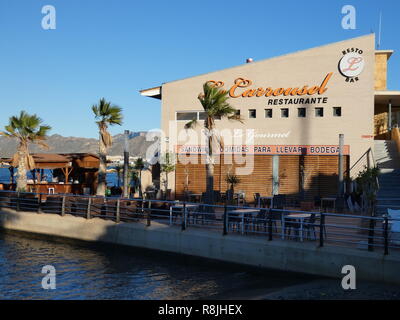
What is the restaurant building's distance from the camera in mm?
24406

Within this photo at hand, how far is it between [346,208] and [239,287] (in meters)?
11.1

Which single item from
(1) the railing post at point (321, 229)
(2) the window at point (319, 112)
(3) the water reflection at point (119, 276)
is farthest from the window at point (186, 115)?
(1) the railing post at point (321, 229)

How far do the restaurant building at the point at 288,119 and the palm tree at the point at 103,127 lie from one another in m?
4.76

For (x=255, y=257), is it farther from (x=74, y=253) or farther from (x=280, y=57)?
(x=280, y=57)

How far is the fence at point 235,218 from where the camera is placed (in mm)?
11766

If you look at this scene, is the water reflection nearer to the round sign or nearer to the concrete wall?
the concrete wall

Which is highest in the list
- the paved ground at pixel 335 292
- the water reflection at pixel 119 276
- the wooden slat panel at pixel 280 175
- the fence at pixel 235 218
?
the wooden slat panel at pixel 280 175

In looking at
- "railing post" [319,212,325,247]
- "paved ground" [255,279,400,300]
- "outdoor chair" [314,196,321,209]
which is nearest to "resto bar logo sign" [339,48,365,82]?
"outdoor chair" [314,196,321,209]

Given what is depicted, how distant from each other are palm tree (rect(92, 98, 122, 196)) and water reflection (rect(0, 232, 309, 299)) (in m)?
7.46

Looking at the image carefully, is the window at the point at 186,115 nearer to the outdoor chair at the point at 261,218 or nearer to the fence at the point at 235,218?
the fence at the point at 235,218

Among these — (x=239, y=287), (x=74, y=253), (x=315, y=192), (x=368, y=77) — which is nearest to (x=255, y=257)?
(x=239, y=287)

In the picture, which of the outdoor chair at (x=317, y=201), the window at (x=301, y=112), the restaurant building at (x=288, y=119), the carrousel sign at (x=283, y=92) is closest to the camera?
the outdoor chair at (x=317, y=201)

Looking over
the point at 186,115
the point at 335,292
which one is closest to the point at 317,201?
the point at 335,292

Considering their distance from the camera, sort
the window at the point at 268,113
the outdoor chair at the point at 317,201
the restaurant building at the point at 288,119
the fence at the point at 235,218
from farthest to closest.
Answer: the window at the point at 268,113 → the restaurant building at the point at 288,119 → the outdoor chair at the point at 317,201 → the fence at the point at 235,218
